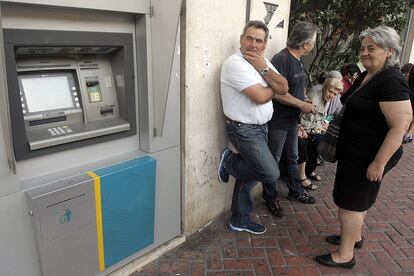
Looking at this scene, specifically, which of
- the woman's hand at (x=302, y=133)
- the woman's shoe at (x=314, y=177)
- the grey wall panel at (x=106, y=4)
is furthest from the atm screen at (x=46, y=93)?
the woman's shoe at (x=314, y=177)

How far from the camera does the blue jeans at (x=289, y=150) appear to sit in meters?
3.28

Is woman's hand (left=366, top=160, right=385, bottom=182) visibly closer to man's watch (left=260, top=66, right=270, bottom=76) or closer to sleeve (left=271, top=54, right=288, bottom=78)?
man's watch (left=260, top=66, right=270, bottom=76)

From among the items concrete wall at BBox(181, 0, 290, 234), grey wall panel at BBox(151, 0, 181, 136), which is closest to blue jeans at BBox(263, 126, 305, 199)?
concrete wall at BBox(181, 0, 290, 234)

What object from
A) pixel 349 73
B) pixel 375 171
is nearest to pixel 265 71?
pixel 375 171

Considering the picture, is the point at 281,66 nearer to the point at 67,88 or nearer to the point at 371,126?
the point at 371,126

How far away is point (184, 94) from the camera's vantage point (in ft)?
8.58

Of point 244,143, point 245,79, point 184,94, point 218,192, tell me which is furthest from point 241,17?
point 218,192

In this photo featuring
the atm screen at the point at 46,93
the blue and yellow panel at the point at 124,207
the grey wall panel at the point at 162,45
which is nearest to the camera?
the atm screen at the point at 46,93

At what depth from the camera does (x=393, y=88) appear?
7.04 ft

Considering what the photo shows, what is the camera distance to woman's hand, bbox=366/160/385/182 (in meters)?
2.27

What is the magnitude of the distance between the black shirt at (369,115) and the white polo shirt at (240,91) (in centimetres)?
65

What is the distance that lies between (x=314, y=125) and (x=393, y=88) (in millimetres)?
2021

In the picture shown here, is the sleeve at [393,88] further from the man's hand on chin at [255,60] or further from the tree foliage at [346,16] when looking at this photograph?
the tree foliage at [346,16]

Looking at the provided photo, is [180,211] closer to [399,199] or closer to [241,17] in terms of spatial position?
[241,17]
